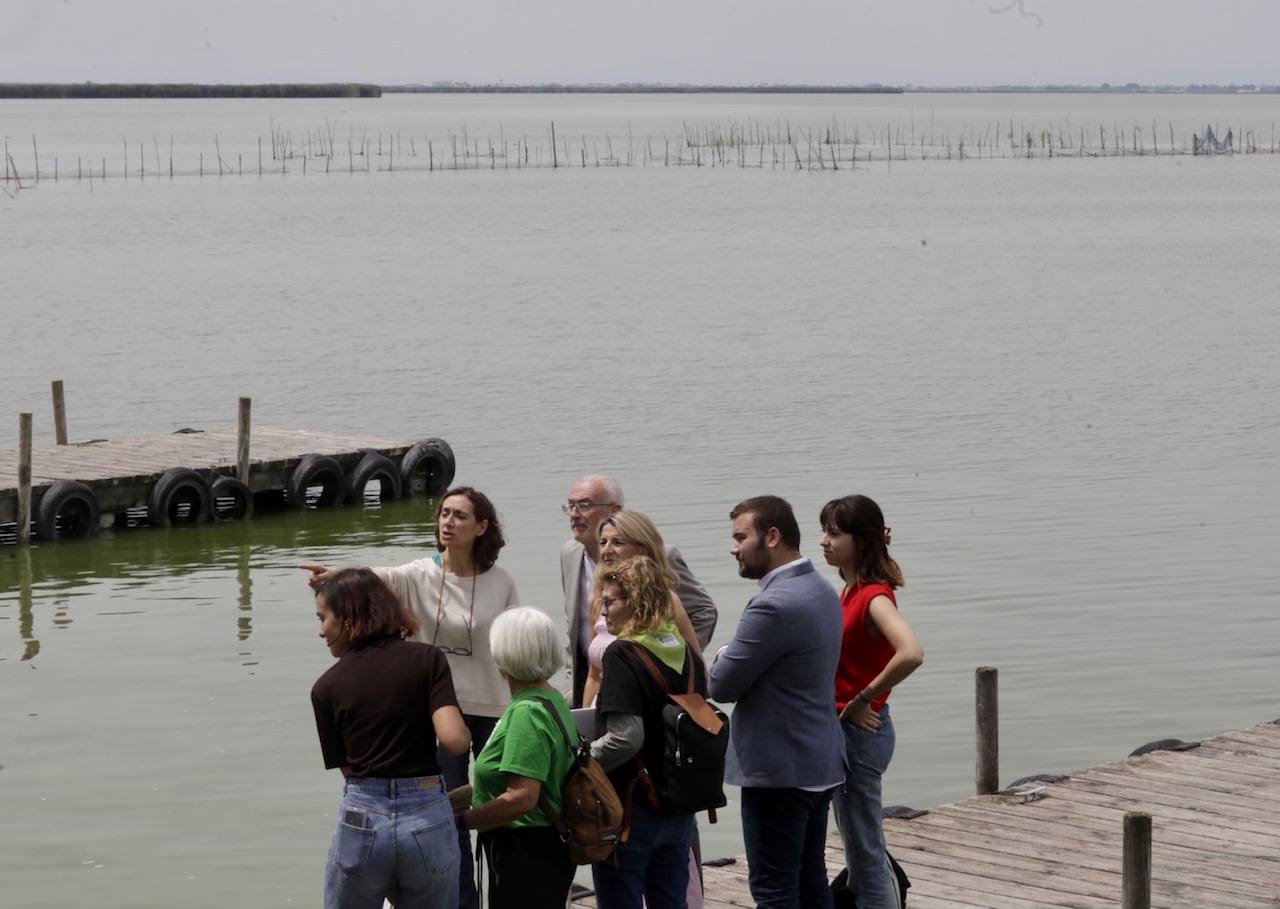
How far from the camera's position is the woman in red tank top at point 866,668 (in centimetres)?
745

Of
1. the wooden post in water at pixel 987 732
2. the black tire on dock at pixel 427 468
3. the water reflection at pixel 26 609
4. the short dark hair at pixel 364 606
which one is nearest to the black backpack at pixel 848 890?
the short dark hair at pixel 364 606

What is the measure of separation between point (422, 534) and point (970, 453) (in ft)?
30.3

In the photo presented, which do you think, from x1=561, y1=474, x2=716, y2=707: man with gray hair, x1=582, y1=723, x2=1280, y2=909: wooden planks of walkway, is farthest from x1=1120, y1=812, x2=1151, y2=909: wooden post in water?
x1=561, y1=474, x2=716, y2=707: man with gray hair

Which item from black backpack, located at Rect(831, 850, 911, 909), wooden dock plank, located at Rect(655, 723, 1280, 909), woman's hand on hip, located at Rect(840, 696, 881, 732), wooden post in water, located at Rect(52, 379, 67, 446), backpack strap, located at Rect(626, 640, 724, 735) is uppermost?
wooden post in water, located at Rect(52, 379, 67, 446)

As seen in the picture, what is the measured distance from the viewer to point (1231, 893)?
8.96 m

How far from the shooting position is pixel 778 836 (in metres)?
7.17

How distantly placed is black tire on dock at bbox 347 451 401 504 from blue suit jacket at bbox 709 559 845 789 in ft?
60.9

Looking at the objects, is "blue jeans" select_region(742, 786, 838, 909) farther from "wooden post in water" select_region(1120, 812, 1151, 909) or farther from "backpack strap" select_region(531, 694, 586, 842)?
"wooden post in water" select_region(1120, 812, 1151, 909)

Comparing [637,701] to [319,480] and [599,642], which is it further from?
[319,480]

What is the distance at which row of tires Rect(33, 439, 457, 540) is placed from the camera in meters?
22.7

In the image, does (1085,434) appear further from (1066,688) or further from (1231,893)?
(1231,893)

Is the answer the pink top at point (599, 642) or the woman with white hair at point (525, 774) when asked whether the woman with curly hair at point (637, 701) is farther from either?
the pink top at point (599, 642)

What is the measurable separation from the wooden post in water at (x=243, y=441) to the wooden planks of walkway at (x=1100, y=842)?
47.8 ft

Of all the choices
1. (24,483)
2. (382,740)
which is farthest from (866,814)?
(24,483)
